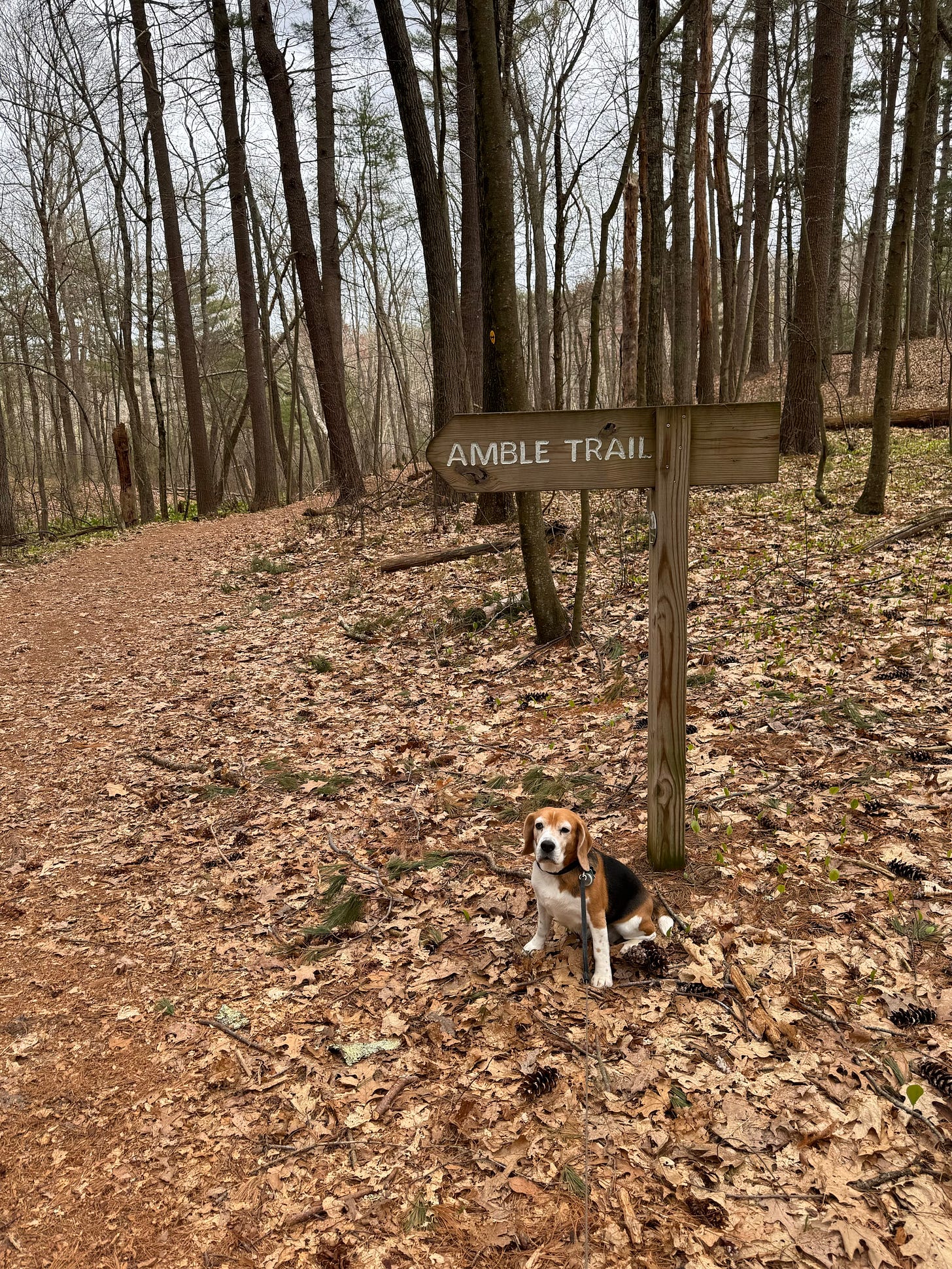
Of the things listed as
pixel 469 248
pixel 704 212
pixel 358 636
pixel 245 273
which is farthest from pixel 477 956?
pixel 245 273

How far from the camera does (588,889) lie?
10.9 feet

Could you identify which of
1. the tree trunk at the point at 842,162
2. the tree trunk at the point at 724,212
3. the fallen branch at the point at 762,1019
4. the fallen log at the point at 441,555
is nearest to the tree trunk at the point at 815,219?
the tree trunk at the point at 842,162

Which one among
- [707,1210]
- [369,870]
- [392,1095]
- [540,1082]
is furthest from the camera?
[369,870]

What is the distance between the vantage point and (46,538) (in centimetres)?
1756

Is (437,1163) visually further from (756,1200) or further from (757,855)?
(757,855)

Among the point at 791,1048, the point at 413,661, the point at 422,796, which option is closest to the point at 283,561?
the point at 413,661

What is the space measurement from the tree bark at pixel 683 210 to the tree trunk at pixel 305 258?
6.13 m

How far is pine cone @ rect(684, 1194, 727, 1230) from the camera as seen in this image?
2389 mm

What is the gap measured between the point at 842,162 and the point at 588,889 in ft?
76.0

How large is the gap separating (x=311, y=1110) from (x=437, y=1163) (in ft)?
2.02

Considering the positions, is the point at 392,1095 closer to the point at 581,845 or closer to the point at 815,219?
the point at 581,845

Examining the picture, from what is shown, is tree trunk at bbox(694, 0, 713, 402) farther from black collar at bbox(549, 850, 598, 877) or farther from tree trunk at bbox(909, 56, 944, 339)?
black collar at bbox(549, 850, 598, 877)

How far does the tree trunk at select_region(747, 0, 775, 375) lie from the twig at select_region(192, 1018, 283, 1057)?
17.0 metres

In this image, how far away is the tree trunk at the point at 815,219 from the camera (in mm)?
11102
